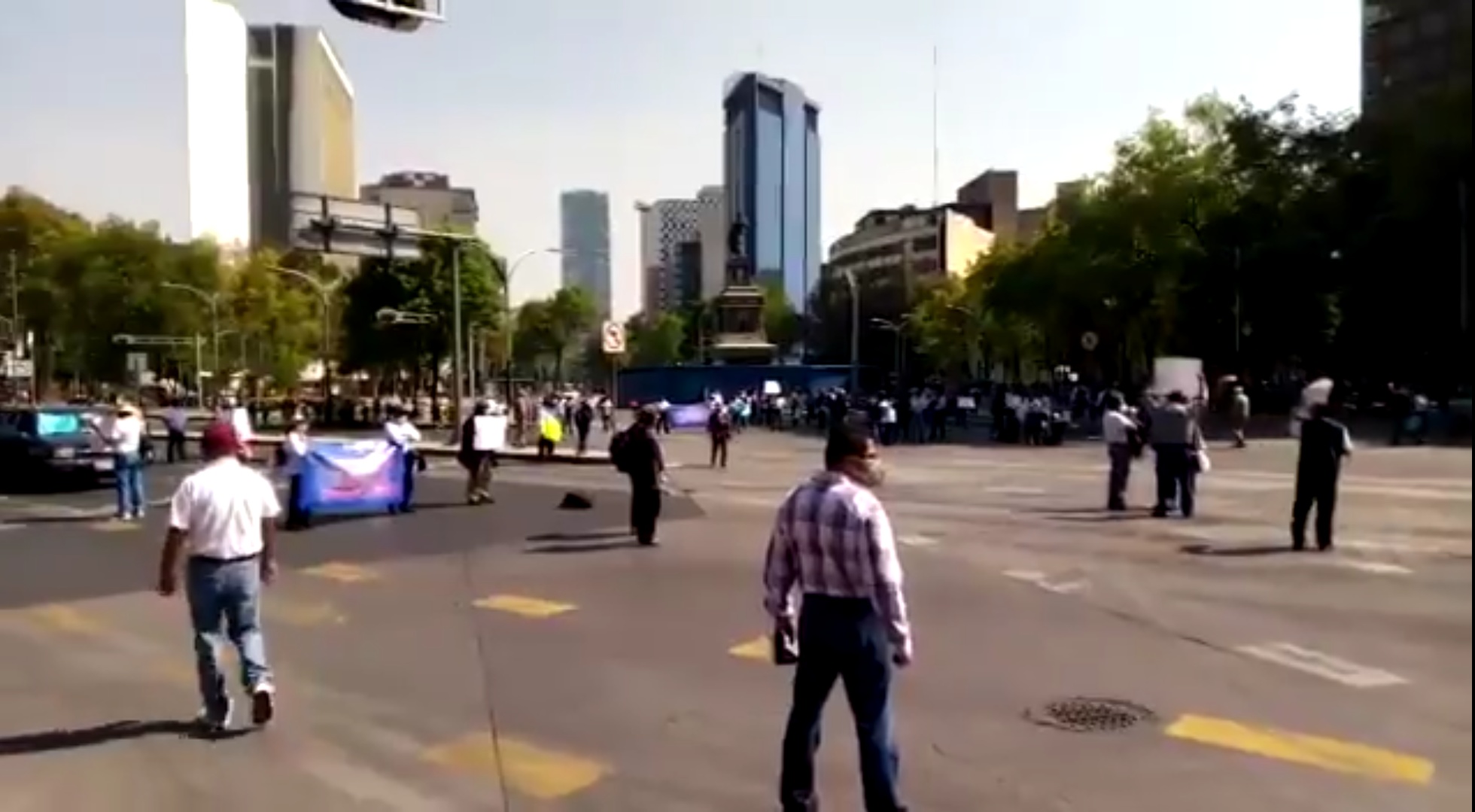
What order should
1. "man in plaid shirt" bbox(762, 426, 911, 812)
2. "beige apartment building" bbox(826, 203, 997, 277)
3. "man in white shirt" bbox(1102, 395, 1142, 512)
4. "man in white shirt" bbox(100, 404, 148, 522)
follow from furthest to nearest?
"beige apartment building" bbox(826, 203, 997, 277), "man in white shirt" bbox(100, 404, 148, 522), "man in white shirt" bbox(1102, 395, 1142, 512), "man in plaid shirt" bbox(762, 426, 911, 812)

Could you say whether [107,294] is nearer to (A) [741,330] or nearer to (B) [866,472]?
(A) [741,330]

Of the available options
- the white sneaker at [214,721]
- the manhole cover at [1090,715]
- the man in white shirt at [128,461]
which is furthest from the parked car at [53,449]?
the manhole cover at [1090,715]

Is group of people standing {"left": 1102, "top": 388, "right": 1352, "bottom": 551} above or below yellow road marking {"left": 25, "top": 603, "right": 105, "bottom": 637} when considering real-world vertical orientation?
above

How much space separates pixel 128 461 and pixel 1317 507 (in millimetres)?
14658

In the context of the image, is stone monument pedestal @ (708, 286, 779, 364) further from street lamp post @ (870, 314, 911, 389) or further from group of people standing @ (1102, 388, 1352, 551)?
group of people standing @ (1102, 388, 1352, 551)

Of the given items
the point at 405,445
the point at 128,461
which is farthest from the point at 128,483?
the point at 405,445

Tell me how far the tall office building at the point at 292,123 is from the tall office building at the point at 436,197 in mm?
10987

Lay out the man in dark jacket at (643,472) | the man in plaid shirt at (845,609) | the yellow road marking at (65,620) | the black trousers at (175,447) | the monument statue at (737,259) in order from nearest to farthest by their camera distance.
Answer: the man in plaid shirt at (845,609), the yellow road marking at (65,620), the man in dark jacket at (643,472), the black trousers at (175,447), the monument statue at (737,259)

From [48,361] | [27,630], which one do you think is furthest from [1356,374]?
[48,361]

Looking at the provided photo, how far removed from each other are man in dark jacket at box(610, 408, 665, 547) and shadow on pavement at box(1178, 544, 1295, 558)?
17.4ft

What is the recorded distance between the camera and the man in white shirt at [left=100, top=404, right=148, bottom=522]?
1967 centimetres

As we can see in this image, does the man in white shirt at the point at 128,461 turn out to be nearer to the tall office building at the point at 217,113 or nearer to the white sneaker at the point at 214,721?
the tall office building at the point at 217,113

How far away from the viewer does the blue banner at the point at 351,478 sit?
742 inches

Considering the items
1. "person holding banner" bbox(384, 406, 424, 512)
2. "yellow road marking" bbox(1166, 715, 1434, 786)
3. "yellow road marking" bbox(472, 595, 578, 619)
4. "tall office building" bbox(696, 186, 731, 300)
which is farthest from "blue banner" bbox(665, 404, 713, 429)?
"tall office building" bbox(696, 186, 731, 300)
